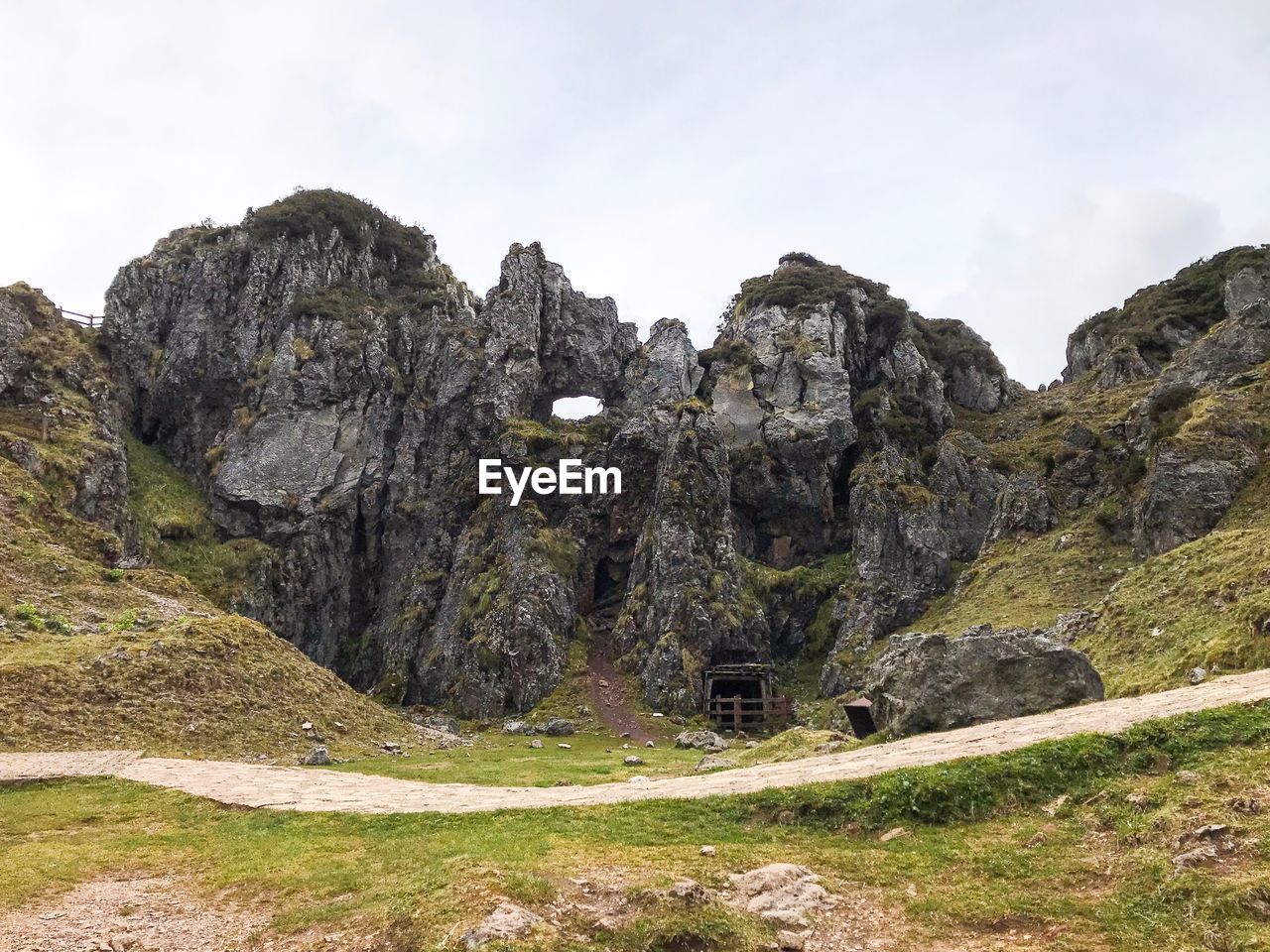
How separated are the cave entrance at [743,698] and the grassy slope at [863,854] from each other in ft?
150

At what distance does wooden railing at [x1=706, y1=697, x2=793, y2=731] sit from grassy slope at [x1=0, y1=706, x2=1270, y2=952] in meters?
45.3

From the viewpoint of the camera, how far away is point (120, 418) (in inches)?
3189

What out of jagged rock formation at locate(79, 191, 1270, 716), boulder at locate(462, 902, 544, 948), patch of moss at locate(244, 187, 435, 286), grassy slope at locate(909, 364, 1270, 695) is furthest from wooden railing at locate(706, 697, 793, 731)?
patch of moss at locate(244, 187, 435, 286)

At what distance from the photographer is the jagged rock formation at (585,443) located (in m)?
67.4

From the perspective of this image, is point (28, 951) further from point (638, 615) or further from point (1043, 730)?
point (638, 615)

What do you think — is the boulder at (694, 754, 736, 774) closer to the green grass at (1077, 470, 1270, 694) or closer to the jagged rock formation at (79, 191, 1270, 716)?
the green grass at (1077, 470, 1270, 694)

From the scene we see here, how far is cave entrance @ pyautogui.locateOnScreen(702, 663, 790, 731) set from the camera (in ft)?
199

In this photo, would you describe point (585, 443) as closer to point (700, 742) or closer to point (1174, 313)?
point (700, 742)

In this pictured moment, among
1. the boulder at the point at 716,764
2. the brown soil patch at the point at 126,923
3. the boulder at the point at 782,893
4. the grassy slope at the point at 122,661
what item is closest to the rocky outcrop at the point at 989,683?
the boulder at the point at 716,764

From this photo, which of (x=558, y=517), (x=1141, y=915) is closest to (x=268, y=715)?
(x=1141, y=915)

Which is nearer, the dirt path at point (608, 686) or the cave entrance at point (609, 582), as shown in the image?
the dirt path at point (608, 686)

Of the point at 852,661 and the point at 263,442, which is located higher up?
the point at 263,442

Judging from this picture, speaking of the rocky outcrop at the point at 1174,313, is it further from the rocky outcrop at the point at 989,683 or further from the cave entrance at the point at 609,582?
the rocky outcrop at the point at 989,683

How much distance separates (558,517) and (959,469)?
135 ft
